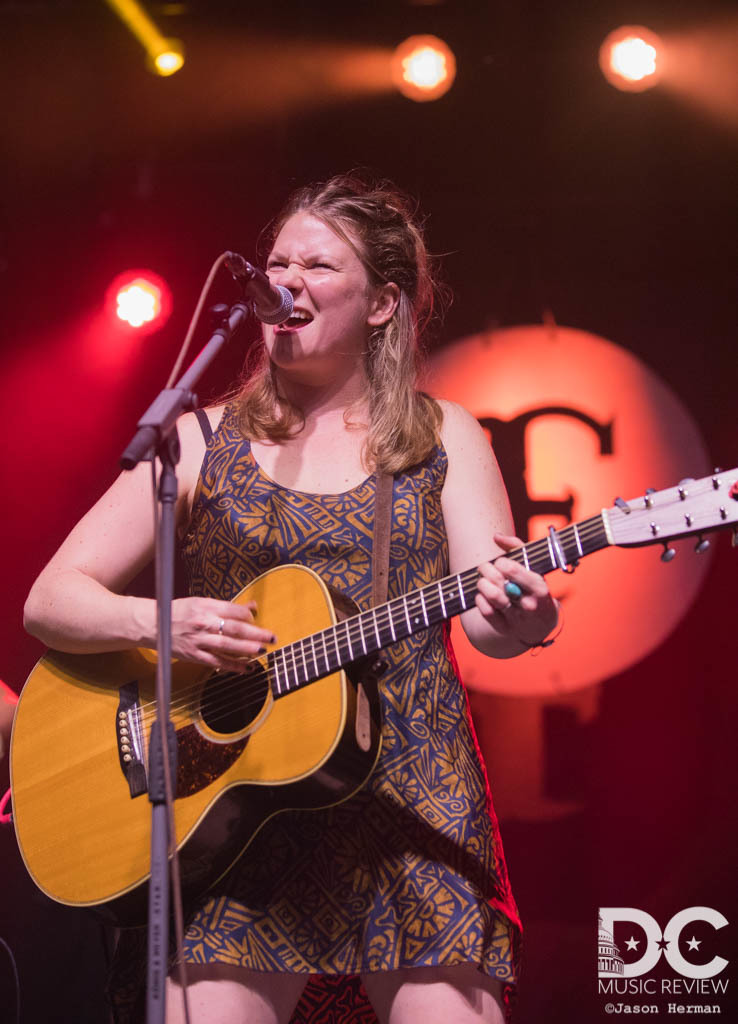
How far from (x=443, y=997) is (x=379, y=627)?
67 centimetres

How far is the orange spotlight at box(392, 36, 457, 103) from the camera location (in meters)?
3.79

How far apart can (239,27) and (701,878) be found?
11.8 feet

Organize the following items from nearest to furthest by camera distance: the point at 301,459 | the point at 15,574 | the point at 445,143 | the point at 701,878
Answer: the point at 301,459
the point at 701,878
the point at 15,574
the point at 445,143

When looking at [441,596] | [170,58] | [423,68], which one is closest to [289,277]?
[441,596]

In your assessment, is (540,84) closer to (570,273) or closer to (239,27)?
(570,273)

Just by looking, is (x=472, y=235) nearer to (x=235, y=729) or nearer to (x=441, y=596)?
(x=441, y=596)

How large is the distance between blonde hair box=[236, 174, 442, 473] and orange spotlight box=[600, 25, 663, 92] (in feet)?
5.05

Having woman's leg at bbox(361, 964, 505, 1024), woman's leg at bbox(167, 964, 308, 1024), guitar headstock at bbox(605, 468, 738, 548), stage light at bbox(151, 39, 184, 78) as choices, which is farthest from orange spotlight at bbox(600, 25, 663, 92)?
woman's leg at bbox(167, 964, 308, 1024)

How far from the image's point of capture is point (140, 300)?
3.77 m

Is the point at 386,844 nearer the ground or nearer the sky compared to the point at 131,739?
nearer the ground

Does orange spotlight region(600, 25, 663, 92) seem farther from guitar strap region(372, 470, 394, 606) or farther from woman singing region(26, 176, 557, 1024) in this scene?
guitar strap region(372, 470, 394, 606)

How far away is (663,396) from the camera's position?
140 inches

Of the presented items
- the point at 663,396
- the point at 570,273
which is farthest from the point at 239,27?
the point at 663,396

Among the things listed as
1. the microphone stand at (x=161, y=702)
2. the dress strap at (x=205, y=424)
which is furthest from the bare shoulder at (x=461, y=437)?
the microphone stand at (x=161, y=702)
